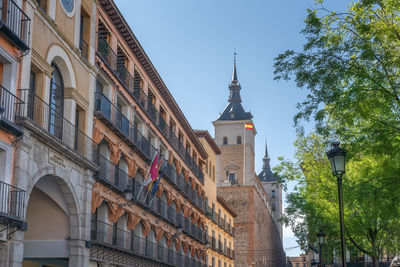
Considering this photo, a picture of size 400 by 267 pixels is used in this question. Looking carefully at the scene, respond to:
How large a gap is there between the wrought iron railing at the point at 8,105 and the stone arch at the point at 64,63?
147 inches

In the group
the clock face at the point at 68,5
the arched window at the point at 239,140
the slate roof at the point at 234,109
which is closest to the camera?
the clock face at the point at 68,5

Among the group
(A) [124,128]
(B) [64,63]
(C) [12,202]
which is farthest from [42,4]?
(A) [124,128]

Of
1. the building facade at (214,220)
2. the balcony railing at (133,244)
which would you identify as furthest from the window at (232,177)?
the balcony railing at (133,244)

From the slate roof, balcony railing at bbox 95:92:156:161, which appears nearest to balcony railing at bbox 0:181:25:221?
balcony railing at bbox 95:92:156:161

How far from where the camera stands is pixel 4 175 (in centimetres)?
1653

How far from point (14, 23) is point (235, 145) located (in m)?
80.6

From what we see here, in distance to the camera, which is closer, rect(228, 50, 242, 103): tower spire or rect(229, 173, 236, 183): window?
rect(229, 173, 236, 183): window

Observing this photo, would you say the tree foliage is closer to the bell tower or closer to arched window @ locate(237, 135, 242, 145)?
the bell tower

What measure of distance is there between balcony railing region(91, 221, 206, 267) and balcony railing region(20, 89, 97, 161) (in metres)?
3.55

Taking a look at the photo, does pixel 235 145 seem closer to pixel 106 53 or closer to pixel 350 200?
pixel 106 53

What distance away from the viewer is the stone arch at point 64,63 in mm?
20875

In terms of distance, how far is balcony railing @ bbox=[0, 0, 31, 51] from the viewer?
54.9 feet

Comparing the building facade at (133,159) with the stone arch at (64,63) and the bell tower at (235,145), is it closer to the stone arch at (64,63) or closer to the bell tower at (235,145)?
the stone arch at (64,63)

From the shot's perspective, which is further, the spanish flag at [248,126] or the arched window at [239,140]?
the spanish flag at [248,126]
